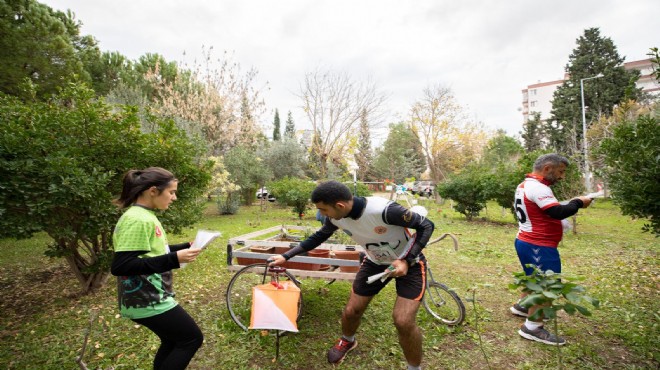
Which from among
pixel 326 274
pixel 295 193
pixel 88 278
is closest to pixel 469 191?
pixel 295 193

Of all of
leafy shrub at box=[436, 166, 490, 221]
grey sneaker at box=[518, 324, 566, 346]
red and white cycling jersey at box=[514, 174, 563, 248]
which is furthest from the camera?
leafy shrub at box=[436, 166, 490, 221]

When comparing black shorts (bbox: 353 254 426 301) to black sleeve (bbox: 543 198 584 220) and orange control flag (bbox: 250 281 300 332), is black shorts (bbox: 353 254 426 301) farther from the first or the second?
black sleeve (bbox: 543 198 584 220)

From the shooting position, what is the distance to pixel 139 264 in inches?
74.8

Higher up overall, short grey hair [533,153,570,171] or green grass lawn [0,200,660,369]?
short grey hair [533,153,570,171]

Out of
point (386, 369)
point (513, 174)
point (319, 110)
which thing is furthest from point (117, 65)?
point (386, 369)

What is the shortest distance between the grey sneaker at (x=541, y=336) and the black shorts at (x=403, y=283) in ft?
5.67

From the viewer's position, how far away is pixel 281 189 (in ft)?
50.3

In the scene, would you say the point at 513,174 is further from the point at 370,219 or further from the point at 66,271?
the point at 66,271

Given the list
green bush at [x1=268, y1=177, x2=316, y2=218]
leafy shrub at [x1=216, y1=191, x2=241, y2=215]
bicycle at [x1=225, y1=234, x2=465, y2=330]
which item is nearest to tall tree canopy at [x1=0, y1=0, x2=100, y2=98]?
leafy shrub at [x1=216, y1=191, x2=241, y2=215]

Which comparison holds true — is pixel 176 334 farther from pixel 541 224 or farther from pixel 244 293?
pixel 541 224

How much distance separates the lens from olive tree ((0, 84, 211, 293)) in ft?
11.9

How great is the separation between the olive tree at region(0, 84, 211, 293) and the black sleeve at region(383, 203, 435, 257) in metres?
3.38

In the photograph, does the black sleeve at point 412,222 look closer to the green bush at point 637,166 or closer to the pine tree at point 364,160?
the green bush at point 637,166

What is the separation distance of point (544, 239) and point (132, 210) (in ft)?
12.0
